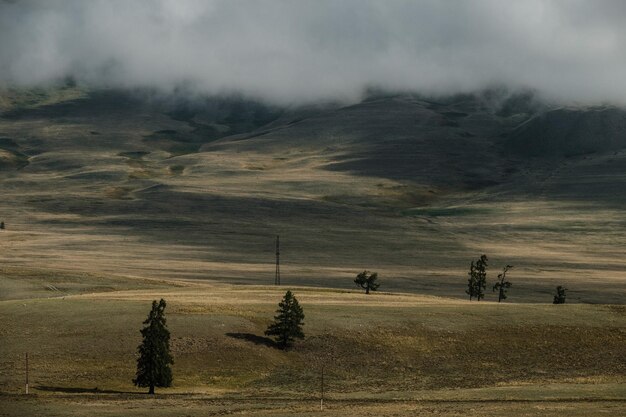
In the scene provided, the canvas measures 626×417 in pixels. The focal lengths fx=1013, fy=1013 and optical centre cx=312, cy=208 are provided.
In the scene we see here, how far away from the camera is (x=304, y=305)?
100625mm

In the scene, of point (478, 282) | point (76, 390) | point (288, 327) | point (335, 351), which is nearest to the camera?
point (76, 390)

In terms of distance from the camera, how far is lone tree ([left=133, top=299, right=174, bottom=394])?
71.7m

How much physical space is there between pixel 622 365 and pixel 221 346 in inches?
1322

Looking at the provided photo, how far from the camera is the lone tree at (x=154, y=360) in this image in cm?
7169

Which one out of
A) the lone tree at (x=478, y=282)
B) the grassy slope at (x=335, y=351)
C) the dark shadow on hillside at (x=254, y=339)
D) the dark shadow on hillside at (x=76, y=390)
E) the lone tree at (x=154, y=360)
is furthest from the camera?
the lone tree at (x=478, y=282)

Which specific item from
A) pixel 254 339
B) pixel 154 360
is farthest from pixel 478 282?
pixel 154 360

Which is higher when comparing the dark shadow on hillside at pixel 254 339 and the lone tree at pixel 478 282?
the lone tree at pixel 478 282

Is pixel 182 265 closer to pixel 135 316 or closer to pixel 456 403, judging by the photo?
pixel 135 316

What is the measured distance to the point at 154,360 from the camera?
7206 cm

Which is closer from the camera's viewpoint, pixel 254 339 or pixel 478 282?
pixel 254 339

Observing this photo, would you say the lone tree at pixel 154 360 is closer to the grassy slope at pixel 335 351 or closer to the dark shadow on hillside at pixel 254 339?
the grassy slope at pixel 335 351

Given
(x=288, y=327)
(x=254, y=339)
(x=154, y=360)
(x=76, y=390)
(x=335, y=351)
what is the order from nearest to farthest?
(x=76, y=390), (x=154, y=360), (x=335, y=351), (x=288, y=327), (x=254, y=339)

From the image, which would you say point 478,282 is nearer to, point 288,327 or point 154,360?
point 288,327

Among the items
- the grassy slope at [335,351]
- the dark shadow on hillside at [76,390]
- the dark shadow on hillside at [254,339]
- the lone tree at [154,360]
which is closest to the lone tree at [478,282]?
the grassy slope at [335,351]
